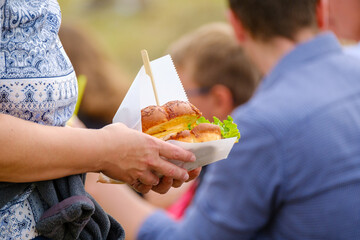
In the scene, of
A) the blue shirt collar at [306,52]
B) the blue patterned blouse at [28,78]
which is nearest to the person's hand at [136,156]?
the blue patterned blouse at [28,78]

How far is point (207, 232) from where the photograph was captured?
283 centimetres

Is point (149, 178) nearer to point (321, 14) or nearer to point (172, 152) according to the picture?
point (172, 152)

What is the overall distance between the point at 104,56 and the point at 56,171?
3.43 m

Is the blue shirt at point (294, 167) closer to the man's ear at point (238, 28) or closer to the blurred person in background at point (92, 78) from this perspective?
the man's ear at point (238, 28)

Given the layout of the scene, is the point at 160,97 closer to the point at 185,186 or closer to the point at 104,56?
the point at 185,186

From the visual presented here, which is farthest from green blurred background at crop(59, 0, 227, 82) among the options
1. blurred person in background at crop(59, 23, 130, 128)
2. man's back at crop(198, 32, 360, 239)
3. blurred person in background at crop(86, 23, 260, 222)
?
man's back at crop(198, 32, 360, 239)

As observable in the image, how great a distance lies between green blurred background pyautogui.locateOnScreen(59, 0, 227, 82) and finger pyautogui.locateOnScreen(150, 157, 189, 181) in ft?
31.5

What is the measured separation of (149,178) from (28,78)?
1.32 feet

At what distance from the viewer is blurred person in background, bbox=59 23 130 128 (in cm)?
440

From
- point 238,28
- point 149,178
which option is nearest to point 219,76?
point 238,28

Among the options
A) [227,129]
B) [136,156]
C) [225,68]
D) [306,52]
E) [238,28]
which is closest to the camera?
[136,156]

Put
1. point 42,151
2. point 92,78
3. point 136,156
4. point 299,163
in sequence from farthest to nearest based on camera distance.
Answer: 1. point 92,78
2. point 299,163
3. point 136,156
4. point 42,151

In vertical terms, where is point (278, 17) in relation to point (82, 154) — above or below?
below

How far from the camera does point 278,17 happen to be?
3.24 meters
